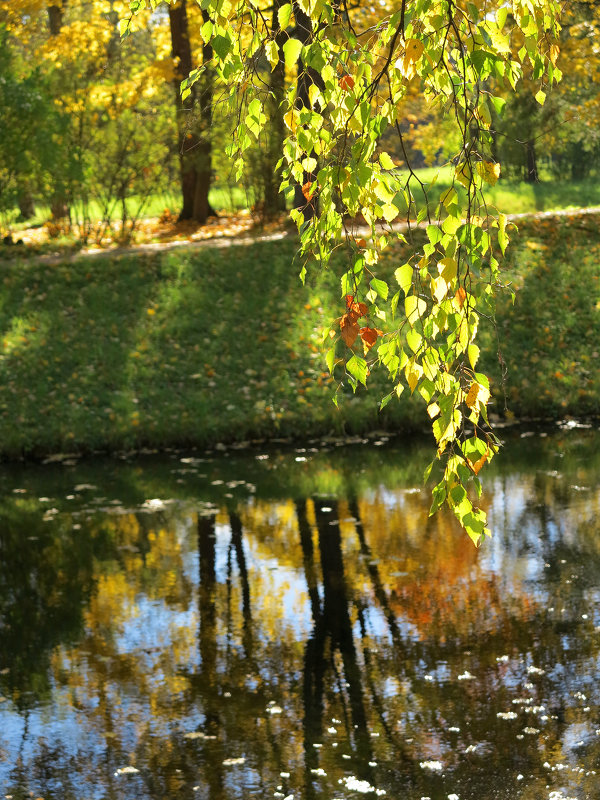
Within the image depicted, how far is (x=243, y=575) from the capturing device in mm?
7941

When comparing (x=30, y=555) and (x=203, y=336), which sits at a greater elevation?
(x=203, y=336)

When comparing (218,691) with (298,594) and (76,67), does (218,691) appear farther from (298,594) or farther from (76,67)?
(76,67)

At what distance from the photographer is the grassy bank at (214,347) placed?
12.8 m

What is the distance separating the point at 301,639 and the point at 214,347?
25.7ft

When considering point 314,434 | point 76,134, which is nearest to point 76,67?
point 76,134

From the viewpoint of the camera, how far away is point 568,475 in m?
10.2

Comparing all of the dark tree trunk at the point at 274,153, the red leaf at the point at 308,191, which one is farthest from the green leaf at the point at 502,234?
the dark tree trunk at the point at 274,153

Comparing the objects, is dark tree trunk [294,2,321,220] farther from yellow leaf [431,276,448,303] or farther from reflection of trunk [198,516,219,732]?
reflection of trunk [198,516,219,732]

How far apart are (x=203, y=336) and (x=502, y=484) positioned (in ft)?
18.2

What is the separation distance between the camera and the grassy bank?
12.8 meters

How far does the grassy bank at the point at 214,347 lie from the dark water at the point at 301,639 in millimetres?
2100

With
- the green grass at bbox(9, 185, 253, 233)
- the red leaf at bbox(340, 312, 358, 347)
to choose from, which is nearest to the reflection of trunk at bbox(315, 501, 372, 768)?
the red leaf at bbox(340, 312, 358, 347)

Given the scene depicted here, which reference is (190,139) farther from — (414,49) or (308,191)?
(414,49)

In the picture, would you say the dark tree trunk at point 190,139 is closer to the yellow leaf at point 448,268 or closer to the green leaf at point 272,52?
the green leaf at point 272,52
